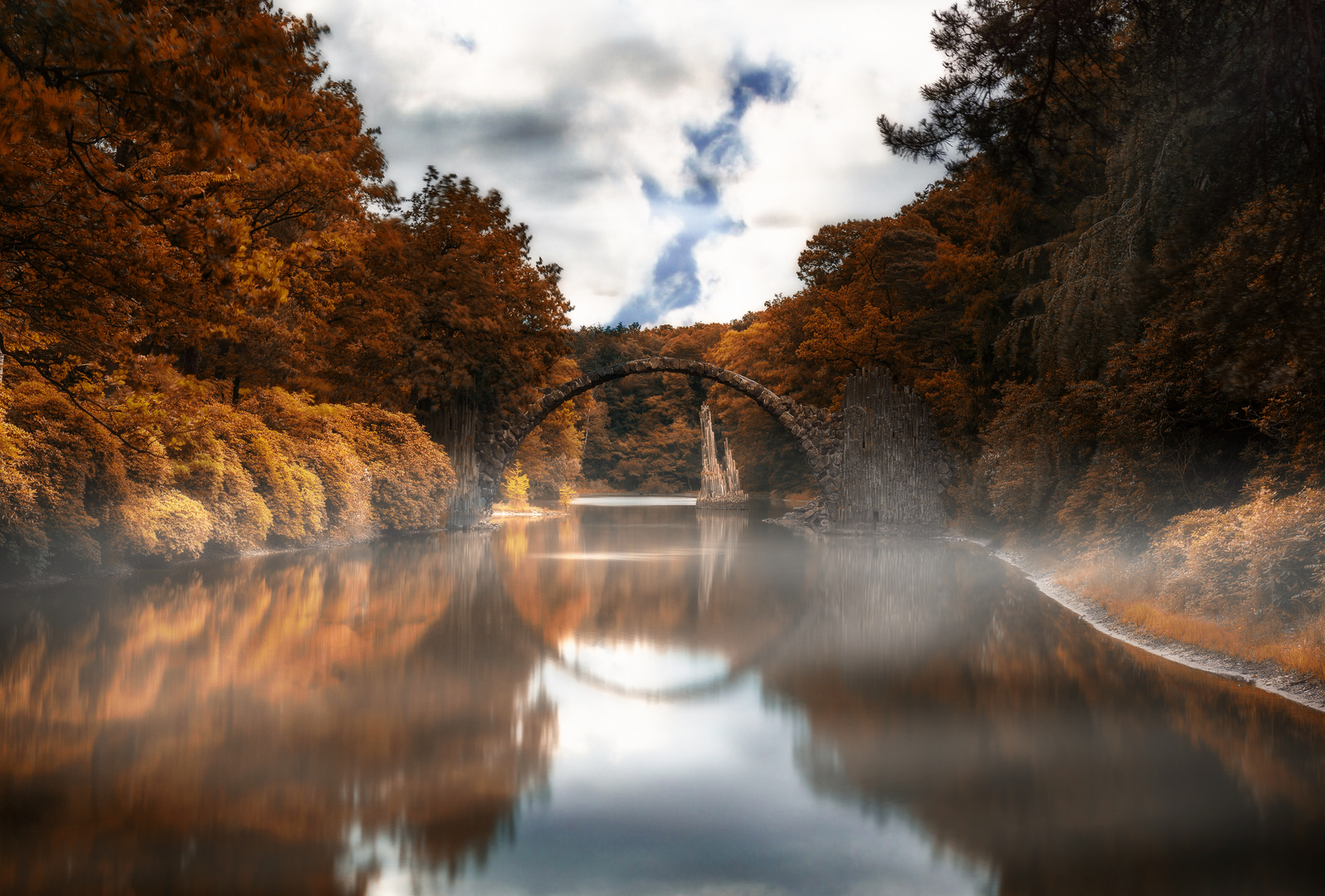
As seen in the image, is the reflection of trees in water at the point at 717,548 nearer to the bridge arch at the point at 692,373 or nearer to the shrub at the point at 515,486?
the bridge arch at the point at 692,373

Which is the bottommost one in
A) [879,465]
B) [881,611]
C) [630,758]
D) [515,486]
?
[630,758]

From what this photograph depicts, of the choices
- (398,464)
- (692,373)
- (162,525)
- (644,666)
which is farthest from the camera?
(692,373)

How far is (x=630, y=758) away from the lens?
190 inches

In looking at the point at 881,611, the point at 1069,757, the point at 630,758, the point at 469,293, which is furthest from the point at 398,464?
the point at 1069,757

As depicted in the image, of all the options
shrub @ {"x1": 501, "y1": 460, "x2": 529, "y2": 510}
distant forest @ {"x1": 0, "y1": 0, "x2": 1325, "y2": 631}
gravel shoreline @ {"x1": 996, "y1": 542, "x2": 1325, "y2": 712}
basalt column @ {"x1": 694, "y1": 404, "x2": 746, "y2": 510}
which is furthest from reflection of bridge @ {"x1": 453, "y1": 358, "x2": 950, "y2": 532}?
basalt column @ {"x1": 694, "y1": 404, "x2": 746, "y2": 510}

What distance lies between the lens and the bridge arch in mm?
26484

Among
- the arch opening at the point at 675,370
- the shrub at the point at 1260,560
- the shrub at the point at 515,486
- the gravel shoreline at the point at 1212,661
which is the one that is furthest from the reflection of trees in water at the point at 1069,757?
the shrub at the point at 515,486

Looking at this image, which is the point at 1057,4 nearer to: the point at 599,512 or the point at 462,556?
the point at 462,556

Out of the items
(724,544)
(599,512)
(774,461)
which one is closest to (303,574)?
(724,544)

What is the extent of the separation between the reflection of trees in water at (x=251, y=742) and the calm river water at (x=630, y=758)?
2cm

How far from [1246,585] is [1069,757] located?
3586 mm

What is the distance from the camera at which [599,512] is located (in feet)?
127

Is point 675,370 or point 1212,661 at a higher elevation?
point 675,370

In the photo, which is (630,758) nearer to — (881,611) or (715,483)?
(881,611)
